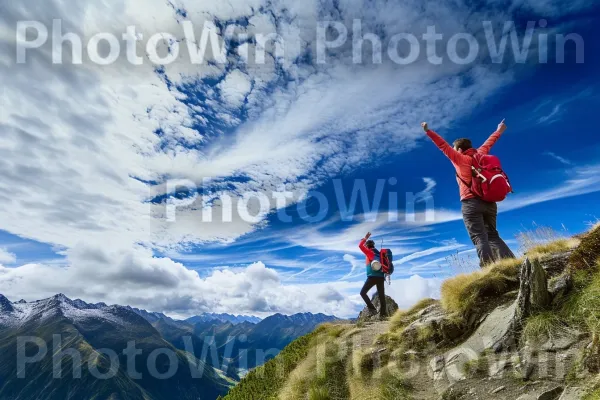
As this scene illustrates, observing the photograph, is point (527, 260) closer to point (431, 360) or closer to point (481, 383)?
point (481, 383)

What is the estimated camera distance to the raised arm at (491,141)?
31.2 feet

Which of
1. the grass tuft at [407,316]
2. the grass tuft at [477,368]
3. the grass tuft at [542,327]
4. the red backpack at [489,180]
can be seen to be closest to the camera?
the grass tuft at [542,327]

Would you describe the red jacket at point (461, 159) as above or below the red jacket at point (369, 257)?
above

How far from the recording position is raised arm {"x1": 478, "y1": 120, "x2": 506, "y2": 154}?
9516 millimetres

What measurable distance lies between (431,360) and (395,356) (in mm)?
1221

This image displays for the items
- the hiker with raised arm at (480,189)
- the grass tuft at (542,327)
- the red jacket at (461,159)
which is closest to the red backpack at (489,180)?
Answer: the hiker with raised arm at (480,189)

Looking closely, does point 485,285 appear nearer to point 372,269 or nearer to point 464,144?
point 464,144

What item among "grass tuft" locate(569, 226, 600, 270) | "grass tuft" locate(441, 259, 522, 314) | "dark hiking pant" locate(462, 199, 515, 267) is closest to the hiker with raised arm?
"dark hiking pant" locate(462, 199, 515, 267)

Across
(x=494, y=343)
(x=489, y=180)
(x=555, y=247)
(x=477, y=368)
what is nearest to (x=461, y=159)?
(x=489, y=180)

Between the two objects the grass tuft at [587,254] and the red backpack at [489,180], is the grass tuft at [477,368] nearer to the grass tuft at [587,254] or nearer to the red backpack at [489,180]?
the grass tuft at [587,254]

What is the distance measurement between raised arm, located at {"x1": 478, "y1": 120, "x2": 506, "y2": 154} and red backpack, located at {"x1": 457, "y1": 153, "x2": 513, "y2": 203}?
0.57 meters

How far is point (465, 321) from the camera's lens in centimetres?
859

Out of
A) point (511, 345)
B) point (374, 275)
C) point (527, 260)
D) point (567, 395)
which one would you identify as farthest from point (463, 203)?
point (374, 275)

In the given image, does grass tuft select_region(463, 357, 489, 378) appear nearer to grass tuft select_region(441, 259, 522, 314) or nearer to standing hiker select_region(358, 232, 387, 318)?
grass tuft select_region(441, 259, 522, 314)
